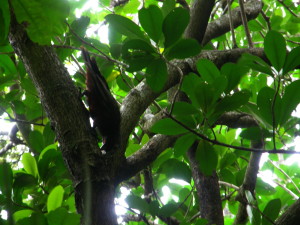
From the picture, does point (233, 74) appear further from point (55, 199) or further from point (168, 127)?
point (55, 199)

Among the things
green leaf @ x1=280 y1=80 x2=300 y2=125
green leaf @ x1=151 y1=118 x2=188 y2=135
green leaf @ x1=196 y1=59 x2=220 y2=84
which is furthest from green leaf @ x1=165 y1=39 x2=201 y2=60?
green leaf @ x1=280 y1=80 x2=300 y2=125

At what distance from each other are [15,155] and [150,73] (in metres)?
2.05

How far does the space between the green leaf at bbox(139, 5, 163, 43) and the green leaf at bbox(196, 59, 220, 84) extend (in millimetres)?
254

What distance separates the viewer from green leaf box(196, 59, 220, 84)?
55.1 inches

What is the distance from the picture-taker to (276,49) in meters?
1.18

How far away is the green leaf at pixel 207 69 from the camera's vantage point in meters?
1.40

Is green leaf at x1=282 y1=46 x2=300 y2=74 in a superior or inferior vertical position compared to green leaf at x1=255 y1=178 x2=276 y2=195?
superior

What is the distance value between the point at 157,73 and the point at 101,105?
58cm

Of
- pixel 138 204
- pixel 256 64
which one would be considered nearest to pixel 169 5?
pixel 256 64

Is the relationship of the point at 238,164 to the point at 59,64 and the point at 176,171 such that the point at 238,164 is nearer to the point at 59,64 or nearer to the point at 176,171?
the point at 176,171

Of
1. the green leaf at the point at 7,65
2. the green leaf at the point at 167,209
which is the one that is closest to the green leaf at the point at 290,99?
the green leaf at the point at 167,209

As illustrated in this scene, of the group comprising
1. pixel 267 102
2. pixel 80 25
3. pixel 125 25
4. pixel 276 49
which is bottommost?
pixel 267 102

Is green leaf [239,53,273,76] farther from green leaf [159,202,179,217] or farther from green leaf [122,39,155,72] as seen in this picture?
green leaf [159,202,179,217]

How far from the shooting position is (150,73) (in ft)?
4.27
